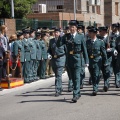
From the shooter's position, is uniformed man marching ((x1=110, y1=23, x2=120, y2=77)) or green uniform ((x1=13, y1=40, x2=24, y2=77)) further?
green uniform ((x1=13, y1=40, x2=24, y2=77))

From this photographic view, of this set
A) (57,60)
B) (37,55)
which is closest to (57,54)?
(57,60)

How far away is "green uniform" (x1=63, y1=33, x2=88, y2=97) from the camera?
1101 cm

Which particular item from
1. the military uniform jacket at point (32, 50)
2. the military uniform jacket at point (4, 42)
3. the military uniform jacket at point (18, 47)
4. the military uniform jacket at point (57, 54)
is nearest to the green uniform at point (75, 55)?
the military uniform jacket at point (57, 54)

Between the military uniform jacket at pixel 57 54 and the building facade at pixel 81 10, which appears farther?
the building facade at pixel 81 10

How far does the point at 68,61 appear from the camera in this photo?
11.2 meters

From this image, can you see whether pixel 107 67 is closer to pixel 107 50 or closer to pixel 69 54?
pixel 107 50

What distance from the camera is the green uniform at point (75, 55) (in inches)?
433

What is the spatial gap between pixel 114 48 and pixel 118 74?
99cm

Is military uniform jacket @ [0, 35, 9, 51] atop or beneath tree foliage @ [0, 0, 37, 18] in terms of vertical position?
beneath

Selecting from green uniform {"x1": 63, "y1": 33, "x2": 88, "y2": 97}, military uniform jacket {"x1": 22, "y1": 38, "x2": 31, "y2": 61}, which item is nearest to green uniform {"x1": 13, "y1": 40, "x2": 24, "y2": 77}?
military uniform jacket {"x1": 22, "y1": 38, "x2": 31, "y2": 61}

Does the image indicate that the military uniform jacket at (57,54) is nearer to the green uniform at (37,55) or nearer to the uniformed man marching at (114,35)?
the uniformed man marching at (114,35)

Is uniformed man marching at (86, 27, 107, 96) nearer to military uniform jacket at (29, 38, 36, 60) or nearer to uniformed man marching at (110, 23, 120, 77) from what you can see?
uniformed man marching at (110, 23, 120, 77)

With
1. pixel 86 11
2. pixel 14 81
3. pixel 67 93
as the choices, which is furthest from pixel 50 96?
pixel 86 11

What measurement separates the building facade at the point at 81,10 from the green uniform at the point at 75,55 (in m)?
25.1
